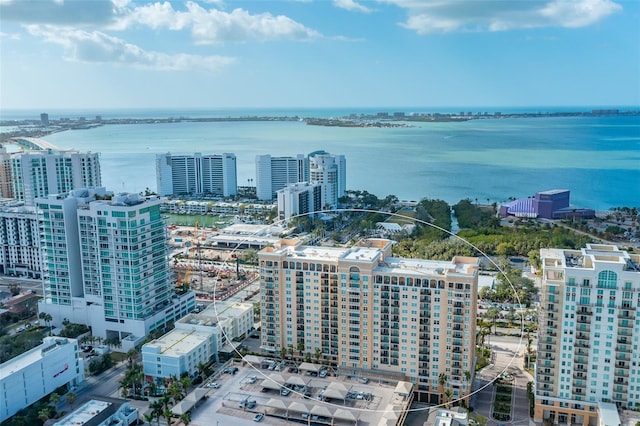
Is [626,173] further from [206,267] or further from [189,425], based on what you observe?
[189,425]

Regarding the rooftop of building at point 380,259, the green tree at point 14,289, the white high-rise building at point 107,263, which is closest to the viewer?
the rooftop of building at point 380,259

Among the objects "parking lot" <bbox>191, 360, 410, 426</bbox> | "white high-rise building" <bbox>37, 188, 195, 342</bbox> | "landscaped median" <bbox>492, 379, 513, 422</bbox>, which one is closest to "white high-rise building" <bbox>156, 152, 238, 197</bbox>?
"white high-rise building" <bbox>37, 188, 195, 342</bbox>

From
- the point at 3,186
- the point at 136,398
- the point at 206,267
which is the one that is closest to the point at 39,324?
the point at 136,398

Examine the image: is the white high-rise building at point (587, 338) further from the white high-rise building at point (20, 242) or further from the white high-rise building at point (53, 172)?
the white high-rise building at point (53, 172)

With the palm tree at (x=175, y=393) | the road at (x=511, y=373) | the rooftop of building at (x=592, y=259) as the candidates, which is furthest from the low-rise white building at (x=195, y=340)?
the rooftop of building at (x=592, y=259)

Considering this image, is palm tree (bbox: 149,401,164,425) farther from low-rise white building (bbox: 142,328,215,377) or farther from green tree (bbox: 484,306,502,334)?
green tree (bbox: 484,306,502,334)
